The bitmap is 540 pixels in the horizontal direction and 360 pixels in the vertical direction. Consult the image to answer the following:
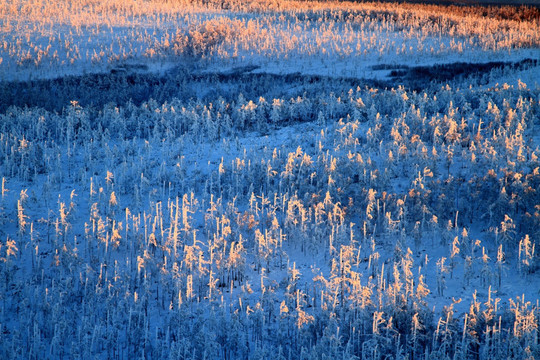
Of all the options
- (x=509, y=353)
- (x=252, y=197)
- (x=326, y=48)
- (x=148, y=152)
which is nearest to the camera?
(x=509, y=353)

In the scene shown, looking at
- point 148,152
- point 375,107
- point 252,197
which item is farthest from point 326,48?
point 252,197

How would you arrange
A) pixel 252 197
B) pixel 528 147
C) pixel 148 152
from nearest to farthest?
1. pixel 252 197
2. pixel 528 147
3. pixel 148 152

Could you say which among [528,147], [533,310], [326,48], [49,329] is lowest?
[49,329]

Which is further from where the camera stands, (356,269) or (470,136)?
(470,136)

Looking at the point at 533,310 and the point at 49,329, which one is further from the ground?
the point at 533,310

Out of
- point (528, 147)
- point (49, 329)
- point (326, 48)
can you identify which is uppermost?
point (326, 48)

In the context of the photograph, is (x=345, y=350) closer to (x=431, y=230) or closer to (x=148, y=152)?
(x=431, y=230)

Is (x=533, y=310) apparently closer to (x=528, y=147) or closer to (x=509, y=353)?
(x=509, y=353)

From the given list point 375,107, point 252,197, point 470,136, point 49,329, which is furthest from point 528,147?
point 49,329

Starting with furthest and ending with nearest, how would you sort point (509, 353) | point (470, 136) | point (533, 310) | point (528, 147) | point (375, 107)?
point (375, 107)
point (470, 136)
point (528, 147)
point (533, 310)
point (509, 353)
